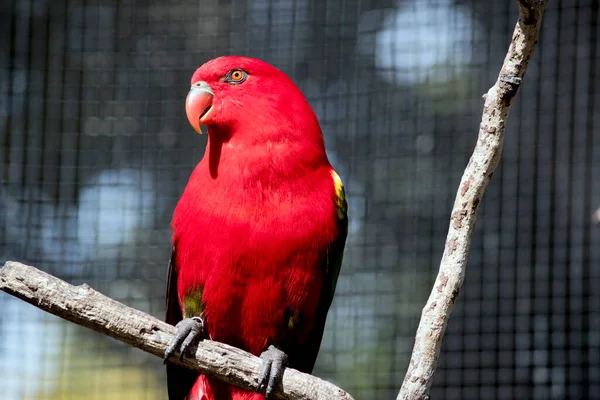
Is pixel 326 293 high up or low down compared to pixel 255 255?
down

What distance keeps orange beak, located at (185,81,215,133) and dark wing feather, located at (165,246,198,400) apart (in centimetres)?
47

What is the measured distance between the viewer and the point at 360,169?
4.48 m

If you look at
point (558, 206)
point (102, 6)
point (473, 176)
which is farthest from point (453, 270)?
point (102, 6)

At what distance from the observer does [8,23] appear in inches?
185

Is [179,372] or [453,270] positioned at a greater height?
[453,270]

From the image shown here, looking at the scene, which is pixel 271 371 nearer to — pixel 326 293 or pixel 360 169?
pixel 326 293

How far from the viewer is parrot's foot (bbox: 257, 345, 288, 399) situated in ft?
6.70

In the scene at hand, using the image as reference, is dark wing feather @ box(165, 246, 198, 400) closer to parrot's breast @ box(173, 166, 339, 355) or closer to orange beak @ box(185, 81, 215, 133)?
parrot's breast @ box(173, 166, 339, 355)

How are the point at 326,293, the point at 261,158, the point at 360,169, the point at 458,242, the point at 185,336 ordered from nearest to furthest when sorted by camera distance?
the point at 458,242 → the point at 185,336 → the point at 261,158 → the point at 326,293 → the point at 360,169

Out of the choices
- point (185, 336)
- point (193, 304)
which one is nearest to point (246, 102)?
point (193, 304)

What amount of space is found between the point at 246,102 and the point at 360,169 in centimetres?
210

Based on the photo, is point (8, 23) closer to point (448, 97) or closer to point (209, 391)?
point (448, 97)

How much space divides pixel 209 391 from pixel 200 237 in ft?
1.70

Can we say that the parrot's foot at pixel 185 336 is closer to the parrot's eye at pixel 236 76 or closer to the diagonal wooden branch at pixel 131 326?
the diagonal wooden branch at pixel 131 326
